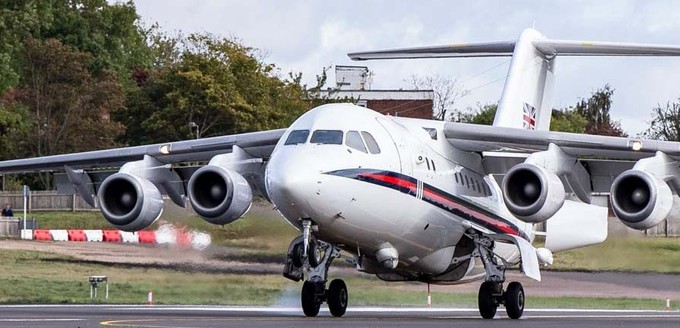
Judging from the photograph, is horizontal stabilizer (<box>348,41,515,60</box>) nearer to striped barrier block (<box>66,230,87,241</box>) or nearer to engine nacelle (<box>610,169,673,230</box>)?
engine nacelle (<box>610,169,673,230</box>)

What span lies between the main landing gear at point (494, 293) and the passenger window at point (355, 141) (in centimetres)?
377

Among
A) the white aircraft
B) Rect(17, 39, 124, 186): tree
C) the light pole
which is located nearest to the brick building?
the light pole

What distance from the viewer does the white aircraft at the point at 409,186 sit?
2600cm

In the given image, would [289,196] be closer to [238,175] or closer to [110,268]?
[238,175]

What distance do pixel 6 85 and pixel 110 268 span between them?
2984 centimetres

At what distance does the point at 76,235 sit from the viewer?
160 feet

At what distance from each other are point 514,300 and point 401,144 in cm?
352

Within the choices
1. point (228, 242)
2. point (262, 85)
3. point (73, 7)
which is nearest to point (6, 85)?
point (262, 85)

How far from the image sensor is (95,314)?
89.5 feet

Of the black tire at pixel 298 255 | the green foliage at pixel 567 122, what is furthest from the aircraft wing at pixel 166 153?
the green foliage at pixel 567 122

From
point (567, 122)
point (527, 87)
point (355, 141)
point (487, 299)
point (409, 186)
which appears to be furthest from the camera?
point (567, 122)

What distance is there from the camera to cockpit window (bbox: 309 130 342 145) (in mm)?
25906

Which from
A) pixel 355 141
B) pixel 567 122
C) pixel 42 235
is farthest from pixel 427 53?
pixel 567 122

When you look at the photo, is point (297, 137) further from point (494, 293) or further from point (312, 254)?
point (494, 293)
